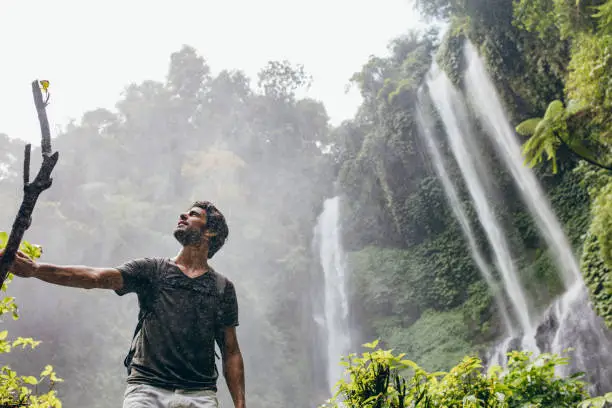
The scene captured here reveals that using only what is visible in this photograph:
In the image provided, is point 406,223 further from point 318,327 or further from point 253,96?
point 253,96

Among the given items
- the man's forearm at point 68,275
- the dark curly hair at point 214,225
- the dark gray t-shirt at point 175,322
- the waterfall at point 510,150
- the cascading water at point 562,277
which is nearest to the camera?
the man's forearm at point 68,275

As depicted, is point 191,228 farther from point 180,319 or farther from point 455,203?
point 455,203

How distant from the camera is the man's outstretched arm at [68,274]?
1.75m

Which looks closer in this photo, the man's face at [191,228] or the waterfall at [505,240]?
the man's face at [191,228]

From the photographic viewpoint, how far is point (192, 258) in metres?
2.56

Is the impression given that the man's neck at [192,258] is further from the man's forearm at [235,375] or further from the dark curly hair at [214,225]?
the man's forearm at [235,375]

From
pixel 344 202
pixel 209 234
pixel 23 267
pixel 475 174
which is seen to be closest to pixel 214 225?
pixel 209 234

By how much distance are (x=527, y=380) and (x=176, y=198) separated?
29.7 metres

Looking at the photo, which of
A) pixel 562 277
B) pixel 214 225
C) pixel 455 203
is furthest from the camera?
pixel 455 203

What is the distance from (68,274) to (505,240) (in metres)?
15.9

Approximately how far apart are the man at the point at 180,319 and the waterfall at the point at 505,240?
890cm

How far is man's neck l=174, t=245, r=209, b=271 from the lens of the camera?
2543 millimetres

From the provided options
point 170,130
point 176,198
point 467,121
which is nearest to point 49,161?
point 467,121

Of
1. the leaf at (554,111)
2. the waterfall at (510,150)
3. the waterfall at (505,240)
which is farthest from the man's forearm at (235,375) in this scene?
the waterfall at (510,150)
